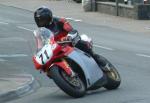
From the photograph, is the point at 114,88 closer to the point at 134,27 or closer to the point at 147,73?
the point at 147,73

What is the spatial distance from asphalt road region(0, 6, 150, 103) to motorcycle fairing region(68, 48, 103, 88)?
30 cm

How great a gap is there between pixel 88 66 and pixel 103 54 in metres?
7.06

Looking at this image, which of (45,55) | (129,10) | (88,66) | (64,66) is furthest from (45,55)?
(129,10)

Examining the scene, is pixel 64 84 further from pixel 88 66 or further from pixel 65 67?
pixel 88 66

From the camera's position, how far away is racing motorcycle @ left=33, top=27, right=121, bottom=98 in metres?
11.5

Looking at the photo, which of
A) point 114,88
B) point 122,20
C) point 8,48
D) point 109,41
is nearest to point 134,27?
point 122,20

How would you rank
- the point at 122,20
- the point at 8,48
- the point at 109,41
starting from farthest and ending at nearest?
the point at 122,20 < the point at 109,41 < the point at 8,48

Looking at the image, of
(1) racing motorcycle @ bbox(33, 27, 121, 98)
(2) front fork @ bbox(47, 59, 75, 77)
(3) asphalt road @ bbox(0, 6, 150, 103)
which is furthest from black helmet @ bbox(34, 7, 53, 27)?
(3) asphalt road @ bbox(0, 6, 150, 103)

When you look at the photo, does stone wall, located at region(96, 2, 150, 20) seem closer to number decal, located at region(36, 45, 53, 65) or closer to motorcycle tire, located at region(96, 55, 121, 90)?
motorcycle tire, located at region(96, 55, 121, 90)

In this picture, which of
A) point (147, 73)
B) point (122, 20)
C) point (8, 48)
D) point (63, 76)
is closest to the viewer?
point (63, 76)

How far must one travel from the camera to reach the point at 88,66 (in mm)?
11891

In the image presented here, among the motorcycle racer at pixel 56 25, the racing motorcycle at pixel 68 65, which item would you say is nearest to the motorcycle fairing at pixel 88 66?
the racing motorcycle at pixel 68 65

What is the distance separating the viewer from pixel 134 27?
28.4 metres

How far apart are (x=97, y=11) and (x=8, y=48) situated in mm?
16117
